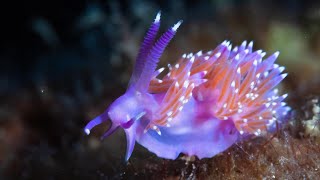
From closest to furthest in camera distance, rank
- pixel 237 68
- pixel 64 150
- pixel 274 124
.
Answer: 1. pixel 237 68
2. pixel 274 124
3. pixel 64 150

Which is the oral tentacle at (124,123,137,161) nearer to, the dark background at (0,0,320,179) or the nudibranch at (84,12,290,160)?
the nudibranch at (84,12,290,160)

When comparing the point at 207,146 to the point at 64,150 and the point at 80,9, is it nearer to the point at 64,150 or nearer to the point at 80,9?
the point at 64,150

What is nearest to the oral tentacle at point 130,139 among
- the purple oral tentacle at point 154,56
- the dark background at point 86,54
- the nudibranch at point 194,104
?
the nudibranch at point 194,104

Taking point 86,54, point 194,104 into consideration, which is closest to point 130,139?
point 194,104

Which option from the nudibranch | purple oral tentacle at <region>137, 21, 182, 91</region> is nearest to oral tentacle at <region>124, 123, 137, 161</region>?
the nudibranch

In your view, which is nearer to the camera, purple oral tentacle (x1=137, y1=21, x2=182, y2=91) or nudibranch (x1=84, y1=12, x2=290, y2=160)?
purple oral tentacle (x1=137, y1=21, x2=182, y2=91)

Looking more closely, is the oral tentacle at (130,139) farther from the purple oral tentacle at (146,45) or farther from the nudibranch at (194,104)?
the purple oral tentacle at (146,45)

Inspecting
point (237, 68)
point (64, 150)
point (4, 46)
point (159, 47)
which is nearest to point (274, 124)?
point (237, 68)
